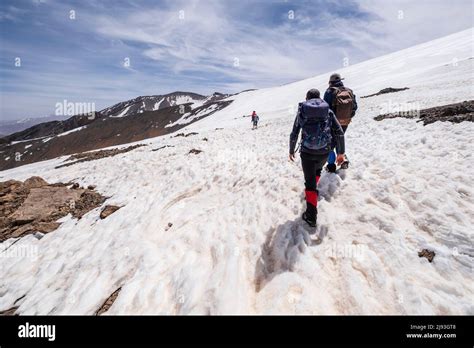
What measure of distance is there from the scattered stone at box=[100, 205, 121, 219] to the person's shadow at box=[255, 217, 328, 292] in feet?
22.8

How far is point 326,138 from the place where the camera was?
5523 mm

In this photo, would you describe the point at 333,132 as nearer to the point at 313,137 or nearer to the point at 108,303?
the point at 313,137

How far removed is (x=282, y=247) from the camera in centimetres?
571

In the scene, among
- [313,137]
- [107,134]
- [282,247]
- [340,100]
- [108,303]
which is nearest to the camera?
[313,137]

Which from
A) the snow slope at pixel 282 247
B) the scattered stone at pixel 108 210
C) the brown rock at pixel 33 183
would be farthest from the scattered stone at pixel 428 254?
the brown rock at pixel 33 183

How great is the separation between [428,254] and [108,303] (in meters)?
6.57

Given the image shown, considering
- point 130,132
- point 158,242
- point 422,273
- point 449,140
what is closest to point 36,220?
point 158,242

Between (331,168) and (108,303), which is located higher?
(331,168)

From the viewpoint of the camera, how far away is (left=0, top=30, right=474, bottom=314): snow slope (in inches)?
170

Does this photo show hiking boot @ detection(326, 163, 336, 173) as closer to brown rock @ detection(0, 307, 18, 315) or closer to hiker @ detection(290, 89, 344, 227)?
hiker @ detection(290, 89, 344, 227)

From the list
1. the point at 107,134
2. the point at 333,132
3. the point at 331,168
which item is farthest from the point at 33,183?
the point at 107,134

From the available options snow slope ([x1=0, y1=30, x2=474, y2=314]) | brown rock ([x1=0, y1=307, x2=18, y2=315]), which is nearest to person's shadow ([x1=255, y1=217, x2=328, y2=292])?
snow slope ([x1=0, y1=30, x2=474, y2=314])

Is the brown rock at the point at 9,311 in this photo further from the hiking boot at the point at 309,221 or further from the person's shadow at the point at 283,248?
the hiking boot at the point at 309,221
